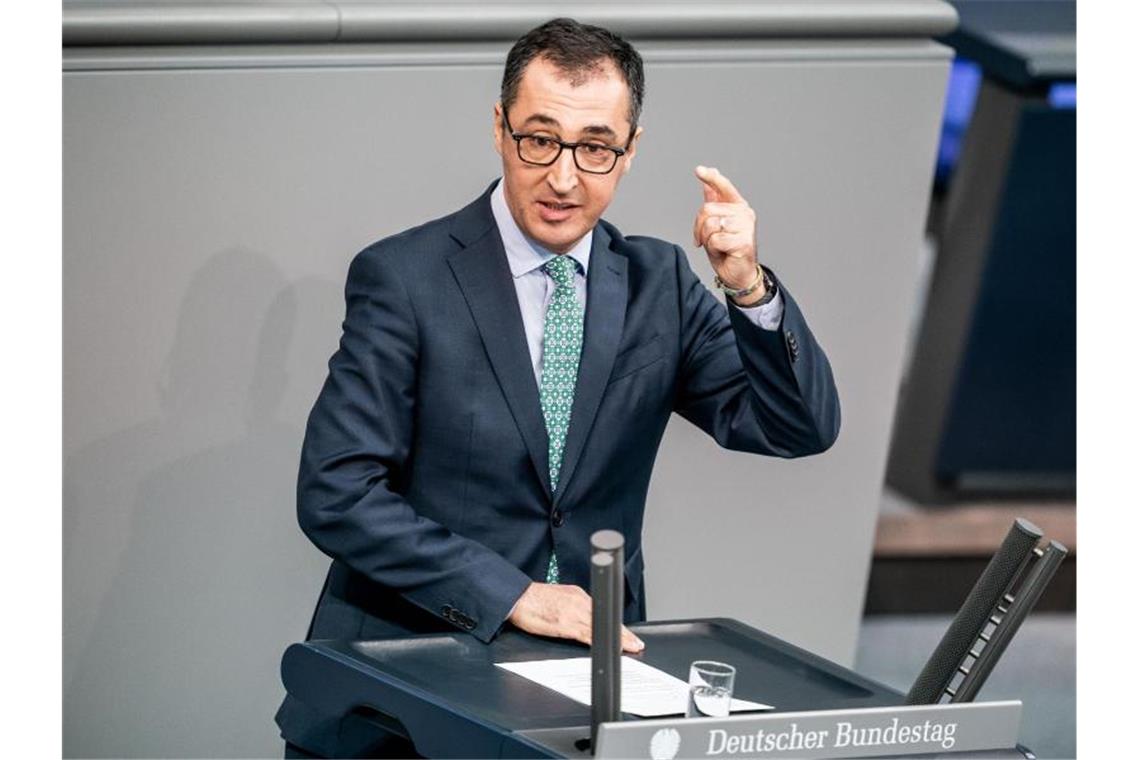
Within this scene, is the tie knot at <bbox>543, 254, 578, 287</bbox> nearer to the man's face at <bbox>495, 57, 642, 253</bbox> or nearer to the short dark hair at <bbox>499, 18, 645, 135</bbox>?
the man's face at <bbox>495, 57, 642, 253</bbox>

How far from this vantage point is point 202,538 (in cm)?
375

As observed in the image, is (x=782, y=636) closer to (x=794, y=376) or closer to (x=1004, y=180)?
(x=794, y=376)

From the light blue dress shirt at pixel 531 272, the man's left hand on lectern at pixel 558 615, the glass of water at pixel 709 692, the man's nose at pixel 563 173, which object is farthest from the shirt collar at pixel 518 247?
the glass of water at pixel 709 692

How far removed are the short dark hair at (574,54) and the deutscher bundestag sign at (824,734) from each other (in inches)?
35.8

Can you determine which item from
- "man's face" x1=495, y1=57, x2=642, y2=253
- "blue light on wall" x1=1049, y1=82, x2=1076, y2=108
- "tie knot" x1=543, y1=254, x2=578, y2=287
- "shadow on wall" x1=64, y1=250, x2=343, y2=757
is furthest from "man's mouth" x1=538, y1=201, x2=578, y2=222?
"blue light on wall" x1=1049, y1=82, x2=1076, y2=108

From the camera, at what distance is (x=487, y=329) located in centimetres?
289

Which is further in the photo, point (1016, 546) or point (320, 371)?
point (320, 371)

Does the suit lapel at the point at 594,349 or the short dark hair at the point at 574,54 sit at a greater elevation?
the short dark hair at the point at 574,54

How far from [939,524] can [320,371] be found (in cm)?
304

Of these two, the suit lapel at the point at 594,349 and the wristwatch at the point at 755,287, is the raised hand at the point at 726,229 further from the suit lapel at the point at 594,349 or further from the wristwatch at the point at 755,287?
the suit lapel at the point at 594,349

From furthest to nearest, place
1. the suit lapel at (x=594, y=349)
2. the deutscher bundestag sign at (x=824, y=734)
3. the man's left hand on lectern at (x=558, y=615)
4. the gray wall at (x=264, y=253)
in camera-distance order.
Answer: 1. the gray wall at (x=264, y=253)
2. the suit lapel at (x=594, y=349)
3. the man's left hand on lectern at (x=558, y=615)
4. the deutscher bundestag sign at (x=824, y=734)

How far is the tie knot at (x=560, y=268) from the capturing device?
2.93 meters

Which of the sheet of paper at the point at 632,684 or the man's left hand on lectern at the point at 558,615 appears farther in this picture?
the man's left hand on lectern at the point at 558,615
